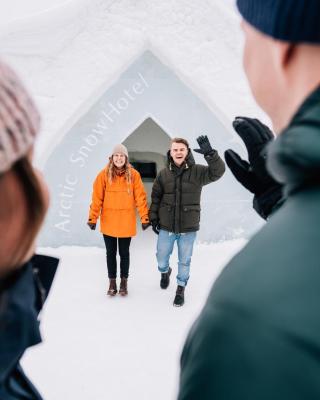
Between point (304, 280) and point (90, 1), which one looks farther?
point (90, 1)

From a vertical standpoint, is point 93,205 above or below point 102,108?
below

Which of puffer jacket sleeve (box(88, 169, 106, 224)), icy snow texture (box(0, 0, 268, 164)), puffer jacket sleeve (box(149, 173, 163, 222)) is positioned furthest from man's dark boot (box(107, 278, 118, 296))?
icy snow texture (box(0, 0, 268, 164))

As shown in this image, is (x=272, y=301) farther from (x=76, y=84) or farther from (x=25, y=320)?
(x=76, y=84)

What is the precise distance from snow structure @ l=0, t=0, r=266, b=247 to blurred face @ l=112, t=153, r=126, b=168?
4.42ft

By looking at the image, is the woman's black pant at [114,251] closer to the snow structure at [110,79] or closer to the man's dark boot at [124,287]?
the man's dark boot at [124,287]

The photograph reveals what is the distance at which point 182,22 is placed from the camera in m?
4.81

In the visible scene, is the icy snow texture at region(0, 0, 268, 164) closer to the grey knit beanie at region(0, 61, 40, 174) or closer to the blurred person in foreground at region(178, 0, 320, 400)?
the grey knit beanie at region(0, 61, 40, 174)

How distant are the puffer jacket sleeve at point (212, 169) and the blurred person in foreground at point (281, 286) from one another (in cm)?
265

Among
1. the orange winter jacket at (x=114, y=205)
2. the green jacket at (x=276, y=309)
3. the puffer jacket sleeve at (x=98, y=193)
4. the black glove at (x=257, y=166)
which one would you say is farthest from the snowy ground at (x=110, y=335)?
the green jacket at (x=276, y=309)

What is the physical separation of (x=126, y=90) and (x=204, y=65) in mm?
1055

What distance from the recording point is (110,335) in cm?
300

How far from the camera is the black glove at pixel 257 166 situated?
5.07 feet

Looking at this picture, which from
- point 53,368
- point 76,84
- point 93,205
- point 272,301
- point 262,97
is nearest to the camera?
point 272,301

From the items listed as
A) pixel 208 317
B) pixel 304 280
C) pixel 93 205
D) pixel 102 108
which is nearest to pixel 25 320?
pixel 208 317
